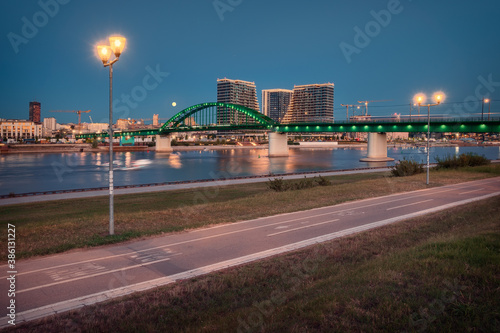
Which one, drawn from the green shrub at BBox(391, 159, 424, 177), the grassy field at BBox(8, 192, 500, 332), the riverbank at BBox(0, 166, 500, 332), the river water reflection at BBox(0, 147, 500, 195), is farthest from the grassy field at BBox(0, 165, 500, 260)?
the river water reflection at BBox(0, 147, 500, 195)

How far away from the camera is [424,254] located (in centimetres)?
919

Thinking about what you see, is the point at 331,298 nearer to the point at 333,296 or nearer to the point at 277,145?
the point at 333,296

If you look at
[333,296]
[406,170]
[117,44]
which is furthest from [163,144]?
[333,296]

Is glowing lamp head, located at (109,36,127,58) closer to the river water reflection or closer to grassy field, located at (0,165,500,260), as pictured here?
grassy field, located at (0,165,500,260)

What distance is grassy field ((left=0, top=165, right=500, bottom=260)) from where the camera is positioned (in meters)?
12.6

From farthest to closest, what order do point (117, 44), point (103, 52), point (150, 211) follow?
1. point (150, 211)
2. point (103, 52)
3. point (117, 44)

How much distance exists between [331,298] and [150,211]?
13430mm

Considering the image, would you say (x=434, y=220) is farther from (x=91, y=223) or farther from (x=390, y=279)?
(x=91, y=223)

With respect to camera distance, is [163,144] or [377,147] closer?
[377,147]

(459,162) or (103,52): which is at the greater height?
(103,52)

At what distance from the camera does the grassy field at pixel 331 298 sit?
19.6 ft

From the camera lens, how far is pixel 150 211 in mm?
18641

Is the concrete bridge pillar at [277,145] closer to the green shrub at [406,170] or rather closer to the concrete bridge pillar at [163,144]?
the concrete bridge pillar at [163,144]

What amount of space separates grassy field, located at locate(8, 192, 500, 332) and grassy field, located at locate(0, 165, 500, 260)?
5.52m
